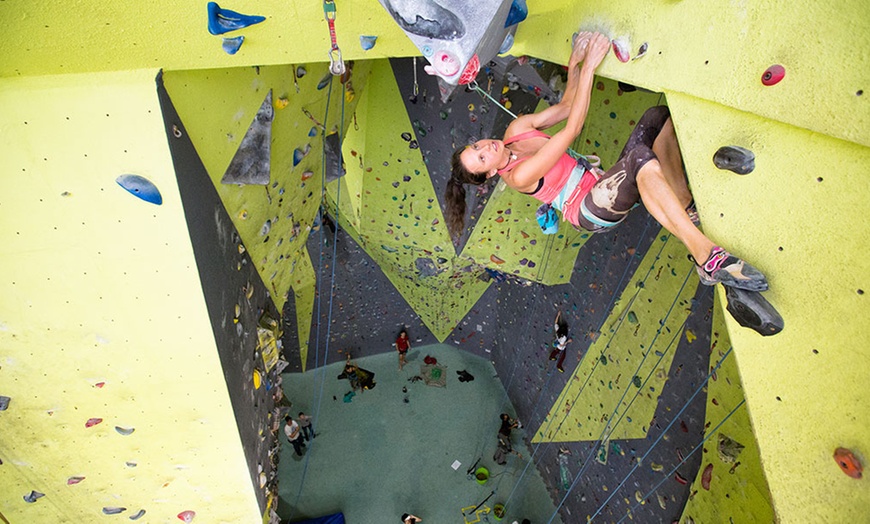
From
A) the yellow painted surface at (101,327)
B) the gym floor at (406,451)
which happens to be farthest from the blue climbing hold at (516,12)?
the gym floor at (406,451)

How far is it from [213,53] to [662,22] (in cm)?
97

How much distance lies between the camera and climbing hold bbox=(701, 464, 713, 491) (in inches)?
95.8

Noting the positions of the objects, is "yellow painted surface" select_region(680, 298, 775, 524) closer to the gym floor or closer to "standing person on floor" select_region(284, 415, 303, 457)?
the gym floor

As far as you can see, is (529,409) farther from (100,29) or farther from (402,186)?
(100,29)

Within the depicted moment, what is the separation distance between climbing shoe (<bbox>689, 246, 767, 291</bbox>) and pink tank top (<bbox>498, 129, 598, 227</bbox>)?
0.69 meters

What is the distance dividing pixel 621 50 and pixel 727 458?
6.31 ft

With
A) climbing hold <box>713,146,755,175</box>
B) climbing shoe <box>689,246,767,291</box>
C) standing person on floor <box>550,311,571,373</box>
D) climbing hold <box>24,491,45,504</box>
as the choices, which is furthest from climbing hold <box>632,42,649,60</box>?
standing person on floor <box>550,311,571,373</box>

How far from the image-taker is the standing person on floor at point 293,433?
450 centimetres

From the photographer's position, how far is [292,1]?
3.84 feet

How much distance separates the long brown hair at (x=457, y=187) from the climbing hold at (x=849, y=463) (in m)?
1.12

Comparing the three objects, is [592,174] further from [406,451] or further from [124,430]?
[406,451]

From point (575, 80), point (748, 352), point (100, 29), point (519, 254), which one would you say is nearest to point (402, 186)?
point (519, 254)

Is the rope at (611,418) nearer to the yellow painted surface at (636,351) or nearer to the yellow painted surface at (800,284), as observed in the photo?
the yellow painted surface at (636,351)

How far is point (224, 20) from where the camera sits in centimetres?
115
